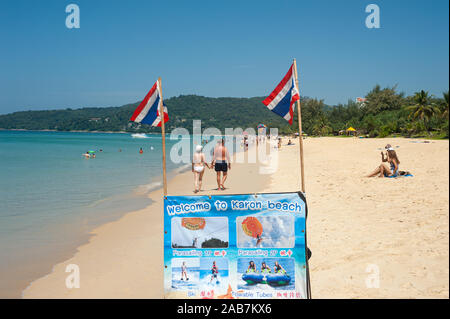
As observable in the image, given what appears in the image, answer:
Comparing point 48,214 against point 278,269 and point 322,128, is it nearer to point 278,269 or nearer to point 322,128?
point 278,269

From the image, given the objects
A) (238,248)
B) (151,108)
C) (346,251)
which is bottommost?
(346,251)

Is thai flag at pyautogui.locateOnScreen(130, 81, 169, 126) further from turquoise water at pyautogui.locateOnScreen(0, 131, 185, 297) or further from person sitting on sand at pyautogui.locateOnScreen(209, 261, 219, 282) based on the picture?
turquoise water at pyautogui.locateOnScreen(0, 131, 185, 297)

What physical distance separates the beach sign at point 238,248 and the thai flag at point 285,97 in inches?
53.8

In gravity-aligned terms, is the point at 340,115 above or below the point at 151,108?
above

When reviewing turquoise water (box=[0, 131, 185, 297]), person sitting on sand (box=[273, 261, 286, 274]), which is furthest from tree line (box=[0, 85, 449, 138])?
turquoise water (box=[0, 131, 185, 297])

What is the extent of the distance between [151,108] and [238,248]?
7.79 feet

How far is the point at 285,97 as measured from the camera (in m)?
4.96

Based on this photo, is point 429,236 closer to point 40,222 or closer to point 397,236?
point 397,236

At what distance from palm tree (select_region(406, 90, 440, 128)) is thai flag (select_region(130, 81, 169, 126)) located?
48.7 meters

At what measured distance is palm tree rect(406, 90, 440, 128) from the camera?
4764 centimetres

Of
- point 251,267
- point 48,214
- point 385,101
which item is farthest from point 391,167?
point 385,101

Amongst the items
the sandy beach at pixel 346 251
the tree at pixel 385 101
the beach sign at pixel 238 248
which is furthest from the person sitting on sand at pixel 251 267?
the tree at pixel 385 101

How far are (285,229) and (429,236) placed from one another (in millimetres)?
2777
